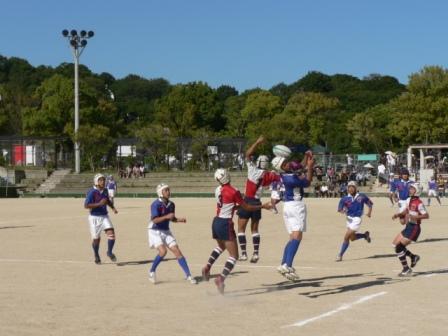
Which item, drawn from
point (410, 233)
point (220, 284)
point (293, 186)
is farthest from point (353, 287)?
point (220, 284)

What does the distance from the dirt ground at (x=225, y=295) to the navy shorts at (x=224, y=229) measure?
89cm

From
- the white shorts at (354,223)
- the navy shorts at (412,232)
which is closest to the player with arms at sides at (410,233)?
the navy shorts at (412,232)

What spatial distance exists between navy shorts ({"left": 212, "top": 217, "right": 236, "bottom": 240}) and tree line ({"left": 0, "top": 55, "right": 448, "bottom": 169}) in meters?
59.7

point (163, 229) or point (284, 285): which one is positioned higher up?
point (163, 229)

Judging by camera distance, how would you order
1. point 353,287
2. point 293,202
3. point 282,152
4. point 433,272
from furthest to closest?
1. point 433,272
2. point 293,202
3. point 353,287
4. point 282,152

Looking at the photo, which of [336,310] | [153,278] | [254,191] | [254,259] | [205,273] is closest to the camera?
[336,310]

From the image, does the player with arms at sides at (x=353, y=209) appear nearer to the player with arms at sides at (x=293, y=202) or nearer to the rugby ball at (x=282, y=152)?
the player with arms at sides at (x=293, y=202)

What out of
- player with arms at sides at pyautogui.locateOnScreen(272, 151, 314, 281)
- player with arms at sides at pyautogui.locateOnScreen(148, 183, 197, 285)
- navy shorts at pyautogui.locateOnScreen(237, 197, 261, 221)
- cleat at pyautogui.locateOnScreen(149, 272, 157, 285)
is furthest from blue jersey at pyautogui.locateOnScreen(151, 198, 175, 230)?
navy shorts at pyautogui.locateOnScreen(237, 197, 261, 221)

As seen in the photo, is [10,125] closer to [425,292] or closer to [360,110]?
[360,110]

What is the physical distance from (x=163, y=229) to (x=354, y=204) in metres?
5.76

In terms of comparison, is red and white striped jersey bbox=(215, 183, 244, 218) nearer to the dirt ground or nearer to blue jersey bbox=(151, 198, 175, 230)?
the dirt ground

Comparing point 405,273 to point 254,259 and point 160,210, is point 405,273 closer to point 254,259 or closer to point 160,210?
point 254,259

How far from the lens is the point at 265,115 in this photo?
104875mm

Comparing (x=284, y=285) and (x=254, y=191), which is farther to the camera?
(x=254, y=191)
